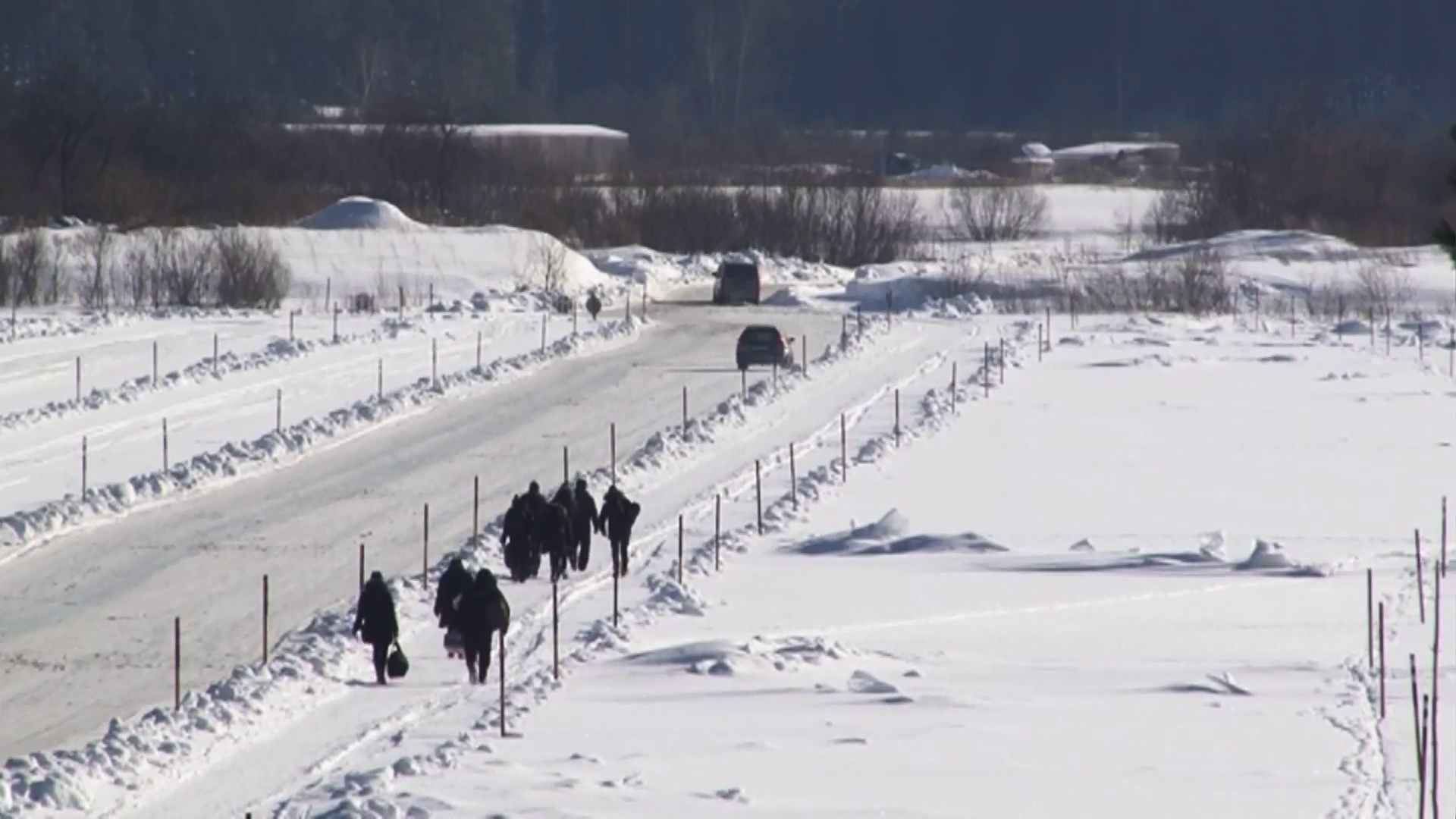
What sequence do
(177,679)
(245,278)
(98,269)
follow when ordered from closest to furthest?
(177,679) → (245,278) → (98,269)

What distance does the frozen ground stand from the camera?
54.2 feet

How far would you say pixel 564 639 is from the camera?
22.3 metres

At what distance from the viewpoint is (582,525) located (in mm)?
26047

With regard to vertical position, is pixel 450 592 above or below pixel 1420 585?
above

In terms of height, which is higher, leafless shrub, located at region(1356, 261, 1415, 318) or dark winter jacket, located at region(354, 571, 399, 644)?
leafless shrub, located at region(1356, 261, 1415, 318)

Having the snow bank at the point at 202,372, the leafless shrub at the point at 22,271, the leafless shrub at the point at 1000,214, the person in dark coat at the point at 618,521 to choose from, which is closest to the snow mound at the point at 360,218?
the leafless shrub at the point at 22,271

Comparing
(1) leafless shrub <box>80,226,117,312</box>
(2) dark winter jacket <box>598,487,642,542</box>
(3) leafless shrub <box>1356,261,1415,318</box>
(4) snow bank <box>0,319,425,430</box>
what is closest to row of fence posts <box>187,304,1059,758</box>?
(2) dark winter jacket <box>598,487,642,542</box>

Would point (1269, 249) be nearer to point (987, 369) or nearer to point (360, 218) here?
point (360, 218)

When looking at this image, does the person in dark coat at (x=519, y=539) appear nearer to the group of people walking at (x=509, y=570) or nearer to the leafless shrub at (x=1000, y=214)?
the group of people walking at (x=509, y=570)

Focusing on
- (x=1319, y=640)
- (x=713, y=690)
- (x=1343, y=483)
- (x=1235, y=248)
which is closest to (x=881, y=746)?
(x=713, y=690)

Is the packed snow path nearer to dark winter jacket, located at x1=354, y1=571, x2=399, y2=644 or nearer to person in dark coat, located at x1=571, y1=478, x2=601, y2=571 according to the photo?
dark winter jacket, located at x1=354, y1=571, x2=399, y2=644

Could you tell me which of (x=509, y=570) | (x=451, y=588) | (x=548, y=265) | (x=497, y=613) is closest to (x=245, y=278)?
(x=548, y=265)

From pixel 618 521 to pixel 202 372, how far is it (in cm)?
2271

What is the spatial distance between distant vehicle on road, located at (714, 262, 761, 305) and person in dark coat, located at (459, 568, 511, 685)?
5046 cm
